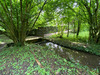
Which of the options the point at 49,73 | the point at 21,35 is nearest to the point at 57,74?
the point at 49,73

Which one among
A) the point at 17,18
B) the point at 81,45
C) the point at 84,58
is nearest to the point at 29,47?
the point at 17,18

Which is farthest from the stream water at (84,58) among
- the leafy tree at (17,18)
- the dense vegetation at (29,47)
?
the leafy tree at (17,18)

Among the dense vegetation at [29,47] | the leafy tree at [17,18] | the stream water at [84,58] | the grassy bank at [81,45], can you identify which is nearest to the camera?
the dense vegetation at [29,47]

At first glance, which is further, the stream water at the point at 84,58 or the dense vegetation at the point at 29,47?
the stream water at the point at 84,58

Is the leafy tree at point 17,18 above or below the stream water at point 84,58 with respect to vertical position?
above

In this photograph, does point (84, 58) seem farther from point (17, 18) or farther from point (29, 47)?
point (17, 18)

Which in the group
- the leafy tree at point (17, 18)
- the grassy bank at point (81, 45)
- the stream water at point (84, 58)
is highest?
the leafy tree at point (17, 18)

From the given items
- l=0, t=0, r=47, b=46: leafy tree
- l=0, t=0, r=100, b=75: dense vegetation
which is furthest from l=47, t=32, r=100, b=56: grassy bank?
l=0, t=0, r=47, b=46: leafy tree

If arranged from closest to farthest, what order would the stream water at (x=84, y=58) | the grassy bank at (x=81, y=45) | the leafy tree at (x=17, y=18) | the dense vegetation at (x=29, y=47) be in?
the dense vegetation at (x=29, y=47) < the stream water at (x=84, y=58) < the leafy tree at (x=17, y=18) < the grassy bank at (x=81, y=45)

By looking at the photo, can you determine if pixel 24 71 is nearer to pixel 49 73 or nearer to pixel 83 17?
pixel 49 73

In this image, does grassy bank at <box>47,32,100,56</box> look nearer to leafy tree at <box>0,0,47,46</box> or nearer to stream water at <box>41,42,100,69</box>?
stream water at <box>41,42,100,69</box>

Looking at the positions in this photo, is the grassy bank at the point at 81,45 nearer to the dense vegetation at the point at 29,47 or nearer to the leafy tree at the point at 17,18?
the dense vegetation at the point at 29,47

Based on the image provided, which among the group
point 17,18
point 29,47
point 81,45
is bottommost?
point 81,45

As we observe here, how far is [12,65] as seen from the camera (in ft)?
6.88
